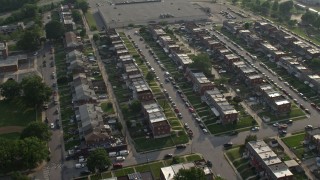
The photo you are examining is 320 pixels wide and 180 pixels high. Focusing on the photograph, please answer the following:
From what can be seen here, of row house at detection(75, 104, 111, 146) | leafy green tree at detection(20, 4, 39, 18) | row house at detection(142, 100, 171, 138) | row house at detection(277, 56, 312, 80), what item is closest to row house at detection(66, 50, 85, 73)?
row house at detection(75, 104, 111, 146)

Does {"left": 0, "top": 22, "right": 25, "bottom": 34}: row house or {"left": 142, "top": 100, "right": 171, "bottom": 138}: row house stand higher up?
{"left": 0, "top": 22, "right": 25, "bottom": 34}: row house

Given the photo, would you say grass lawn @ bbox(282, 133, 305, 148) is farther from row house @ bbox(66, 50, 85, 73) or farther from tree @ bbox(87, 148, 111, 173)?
row house @ bbox(66, 50, 85, 73)

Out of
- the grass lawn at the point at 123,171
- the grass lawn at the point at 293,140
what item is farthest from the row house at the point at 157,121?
the grass lawn at the point at 293,140

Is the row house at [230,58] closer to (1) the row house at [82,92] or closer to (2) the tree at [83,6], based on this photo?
(1) the row house at [82,92]

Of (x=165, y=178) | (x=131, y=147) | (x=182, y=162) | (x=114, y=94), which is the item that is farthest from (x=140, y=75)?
(x=165, y=178)

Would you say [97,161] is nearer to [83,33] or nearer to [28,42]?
[28,42]

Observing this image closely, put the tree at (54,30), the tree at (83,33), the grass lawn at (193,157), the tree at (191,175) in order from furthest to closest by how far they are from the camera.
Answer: the tree at (83,33)
the tree at (54,30)
the grass lawn at (193,157)
the tree at (191,175)

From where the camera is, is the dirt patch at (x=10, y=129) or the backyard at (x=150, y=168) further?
the dirt patch at (x=10, y=129)

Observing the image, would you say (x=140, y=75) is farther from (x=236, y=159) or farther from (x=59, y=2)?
(x=59, y=2)
